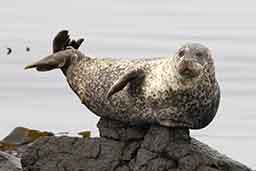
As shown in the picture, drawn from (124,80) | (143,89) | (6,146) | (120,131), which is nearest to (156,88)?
(143,89)

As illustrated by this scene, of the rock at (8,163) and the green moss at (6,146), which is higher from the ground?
the green moss at (6,146)

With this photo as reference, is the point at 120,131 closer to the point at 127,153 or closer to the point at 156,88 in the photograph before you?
the point at 127,153

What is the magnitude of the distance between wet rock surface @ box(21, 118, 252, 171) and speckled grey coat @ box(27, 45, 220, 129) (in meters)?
0.14

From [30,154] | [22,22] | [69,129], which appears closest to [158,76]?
[30,154]

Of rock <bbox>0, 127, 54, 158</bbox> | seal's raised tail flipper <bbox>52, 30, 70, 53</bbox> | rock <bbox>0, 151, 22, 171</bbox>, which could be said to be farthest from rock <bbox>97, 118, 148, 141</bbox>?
rock <bbox>0, 127, 54, 158</bbox>

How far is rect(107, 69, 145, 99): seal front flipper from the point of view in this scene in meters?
13.3

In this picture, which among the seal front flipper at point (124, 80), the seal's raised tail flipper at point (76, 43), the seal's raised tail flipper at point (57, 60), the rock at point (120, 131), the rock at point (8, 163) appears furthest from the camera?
the seal's raised tail flipper at point (76, 43)

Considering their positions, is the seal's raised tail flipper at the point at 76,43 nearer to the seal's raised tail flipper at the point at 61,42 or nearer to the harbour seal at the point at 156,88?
the seal's raised tail flipper at the point at 61,42

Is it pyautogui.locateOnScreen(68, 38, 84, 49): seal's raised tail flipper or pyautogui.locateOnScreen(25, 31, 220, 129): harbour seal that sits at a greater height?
pyautogui.locateOnScreen(68, 38, 84, 49): seal's raised tail flipper

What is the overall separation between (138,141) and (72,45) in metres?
1.55

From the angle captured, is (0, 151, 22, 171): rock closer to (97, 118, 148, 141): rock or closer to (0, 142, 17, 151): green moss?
(97, 118, 148, 141): rock

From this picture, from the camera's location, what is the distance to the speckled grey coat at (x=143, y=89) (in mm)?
13148

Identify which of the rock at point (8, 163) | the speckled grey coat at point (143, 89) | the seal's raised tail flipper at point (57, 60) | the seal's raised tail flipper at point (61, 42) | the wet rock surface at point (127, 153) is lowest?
the rock at point (8, 163)

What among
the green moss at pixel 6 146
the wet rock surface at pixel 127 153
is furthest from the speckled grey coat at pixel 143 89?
the green moss at pixel 6 146
